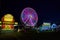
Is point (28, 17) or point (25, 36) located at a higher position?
point (28, 17)

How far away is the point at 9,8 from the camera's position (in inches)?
776

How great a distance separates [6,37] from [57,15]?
20827mm

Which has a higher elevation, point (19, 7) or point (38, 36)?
point (19, 7)

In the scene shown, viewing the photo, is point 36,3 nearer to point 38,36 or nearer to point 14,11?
point 14,11

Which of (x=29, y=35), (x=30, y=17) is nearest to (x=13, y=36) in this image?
(x=29, y=35)

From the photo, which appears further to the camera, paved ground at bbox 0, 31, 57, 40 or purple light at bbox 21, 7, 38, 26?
purple light at bbox 21, 7, 38, 26

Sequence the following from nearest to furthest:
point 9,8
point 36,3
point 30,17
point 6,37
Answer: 1. point 6,37
2. point 30,17
3. point 9,8
4. point 36,3

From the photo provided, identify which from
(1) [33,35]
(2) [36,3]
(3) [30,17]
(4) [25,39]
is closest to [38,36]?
(1) [33,35]

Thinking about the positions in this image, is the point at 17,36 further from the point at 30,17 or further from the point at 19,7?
the point at 19,7

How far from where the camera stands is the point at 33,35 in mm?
2695

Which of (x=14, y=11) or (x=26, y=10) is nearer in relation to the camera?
(x=26, y=10)

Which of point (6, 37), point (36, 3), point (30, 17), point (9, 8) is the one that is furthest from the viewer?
point (36, 3)

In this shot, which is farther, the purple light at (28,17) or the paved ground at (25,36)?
the purple light at (28,17)

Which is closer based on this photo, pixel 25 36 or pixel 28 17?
pixel 25 36
